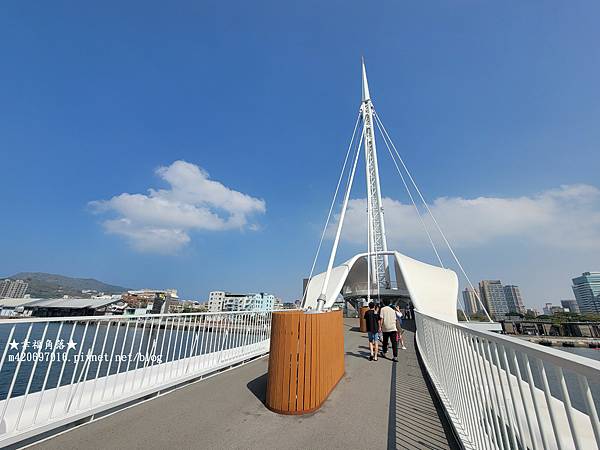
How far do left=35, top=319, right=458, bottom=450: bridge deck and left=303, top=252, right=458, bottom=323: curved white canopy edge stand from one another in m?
15.8

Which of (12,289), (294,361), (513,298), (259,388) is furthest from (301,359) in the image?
(12,289)

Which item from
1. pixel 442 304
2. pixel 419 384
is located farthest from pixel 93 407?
pixel 442 304

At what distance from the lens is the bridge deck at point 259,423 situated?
285 cm

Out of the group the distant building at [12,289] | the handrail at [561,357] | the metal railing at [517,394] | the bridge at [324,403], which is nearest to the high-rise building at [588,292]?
the bridge at [324,403]

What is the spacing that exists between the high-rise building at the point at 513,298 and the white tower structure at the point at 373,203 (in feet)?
260

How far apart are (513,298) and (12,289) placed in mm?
167764

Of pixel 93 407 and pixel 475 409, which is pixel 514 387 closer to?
pixel 475 409

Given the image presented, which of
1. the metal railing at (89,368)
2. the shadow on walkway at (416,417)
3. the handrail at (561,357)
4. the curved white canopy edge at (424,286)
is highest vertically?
the curved white canopy edge at (424,286)

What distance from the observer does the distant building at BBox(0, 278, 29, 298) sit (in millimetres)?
87875

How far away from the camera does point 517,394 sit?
2.02 m

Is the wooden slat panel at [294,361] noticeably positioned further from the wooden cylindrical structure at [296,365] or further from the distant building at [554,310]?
the distant building at [554,310]

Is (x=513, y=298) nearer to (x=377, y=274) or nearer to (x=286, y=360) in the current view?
(x=377, y=274)

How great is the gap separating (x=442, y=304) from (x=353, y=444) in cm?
2174

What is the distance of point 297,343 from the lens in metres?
3.76
